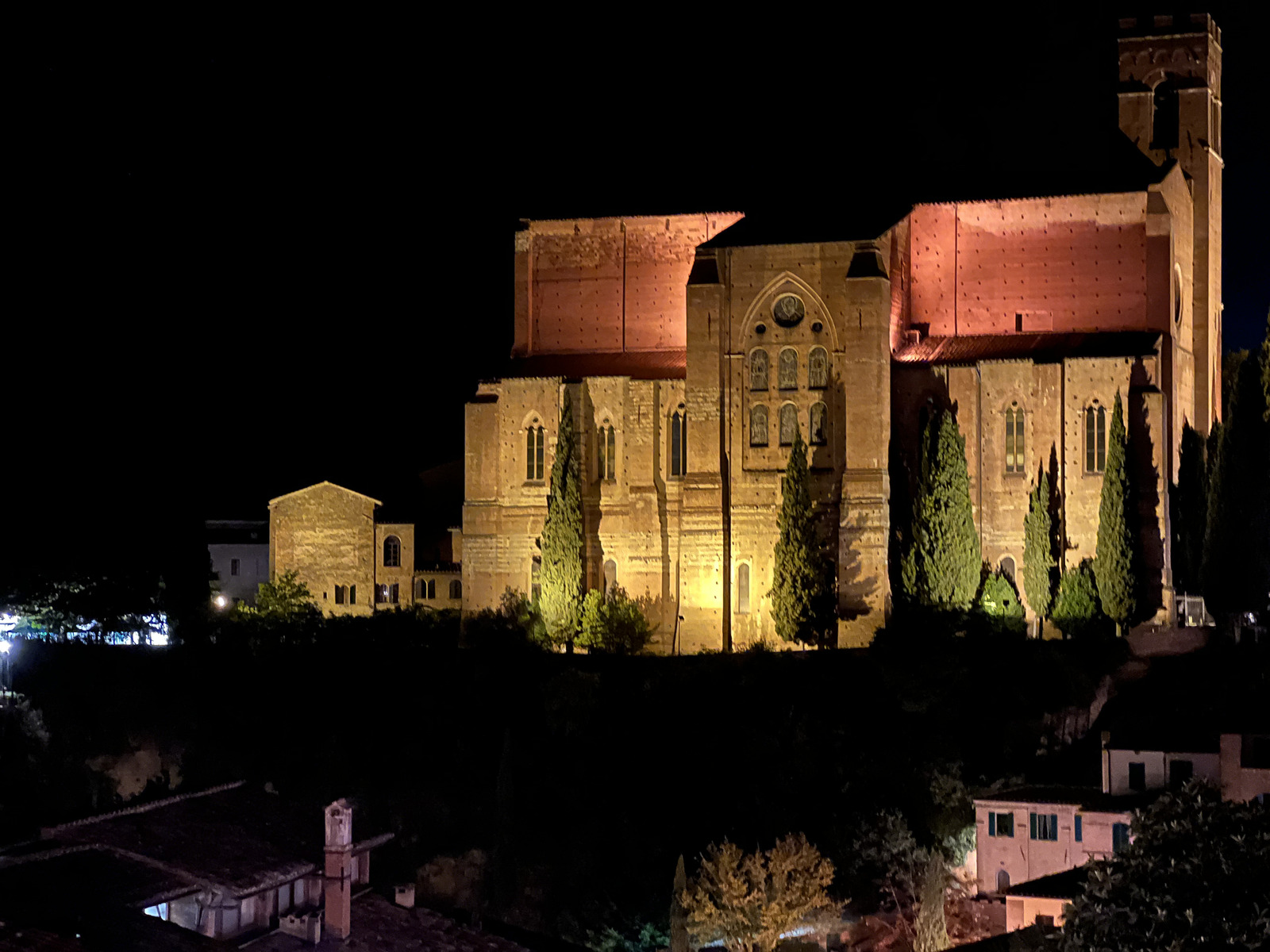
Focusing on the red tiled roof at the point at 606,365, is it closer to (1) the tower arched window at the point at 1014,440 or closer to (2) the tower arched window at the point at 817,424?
(2) the tower arched window at the point at 817,424

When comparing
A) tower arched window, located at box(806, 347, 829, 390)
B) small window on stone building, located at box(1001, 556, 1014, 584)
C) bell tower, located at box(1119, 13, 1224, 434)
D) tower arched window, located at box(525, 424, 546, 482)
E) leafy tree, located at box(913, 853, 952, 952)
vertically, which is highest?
bell tower, located at box(1119, 13, 1224, 434)

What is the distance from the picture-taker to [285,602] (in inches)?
2473

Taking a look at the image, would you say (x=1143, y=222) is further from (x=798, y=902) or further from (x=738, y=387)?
(x=798, y=902)

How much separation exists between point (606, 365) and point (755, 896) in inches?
909

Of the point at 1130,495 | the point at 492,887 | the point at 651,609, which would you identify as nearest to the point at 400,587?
the point at 651,609

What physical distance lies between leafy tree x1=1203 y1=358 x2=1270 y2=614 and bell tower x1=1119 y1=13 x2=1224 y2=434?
289 inches

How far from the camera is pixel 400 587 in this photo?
66125 mm

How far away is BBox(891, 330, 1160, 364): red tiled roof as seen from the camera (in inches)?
2288

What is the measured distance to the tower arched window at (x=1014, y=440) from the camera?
190ft

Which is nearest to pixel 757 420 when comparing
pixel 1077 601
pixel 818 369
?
pixel 818 369

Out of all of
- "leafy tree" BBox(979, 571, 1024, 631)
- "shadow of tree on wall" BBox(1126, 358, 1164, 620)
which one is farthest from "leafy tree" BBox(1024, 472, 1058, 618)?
"shadow of tree on wall" BBox(1126, 358, 1164, 620)

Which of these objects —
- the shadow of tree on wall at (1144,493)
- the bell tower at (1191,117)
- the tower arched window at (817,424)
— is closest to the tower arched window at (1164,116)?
the bell tower at (1191,117)

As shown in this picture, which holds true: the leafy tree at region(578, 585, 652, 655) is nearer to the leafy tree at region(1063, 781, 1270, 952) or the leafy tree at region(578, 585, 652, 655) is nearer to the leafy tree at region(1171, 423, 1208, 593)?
the leafy tree at region(1171, 423, 1208, 593)

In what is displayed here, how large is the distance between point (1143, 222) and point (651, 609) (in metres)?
16.9
